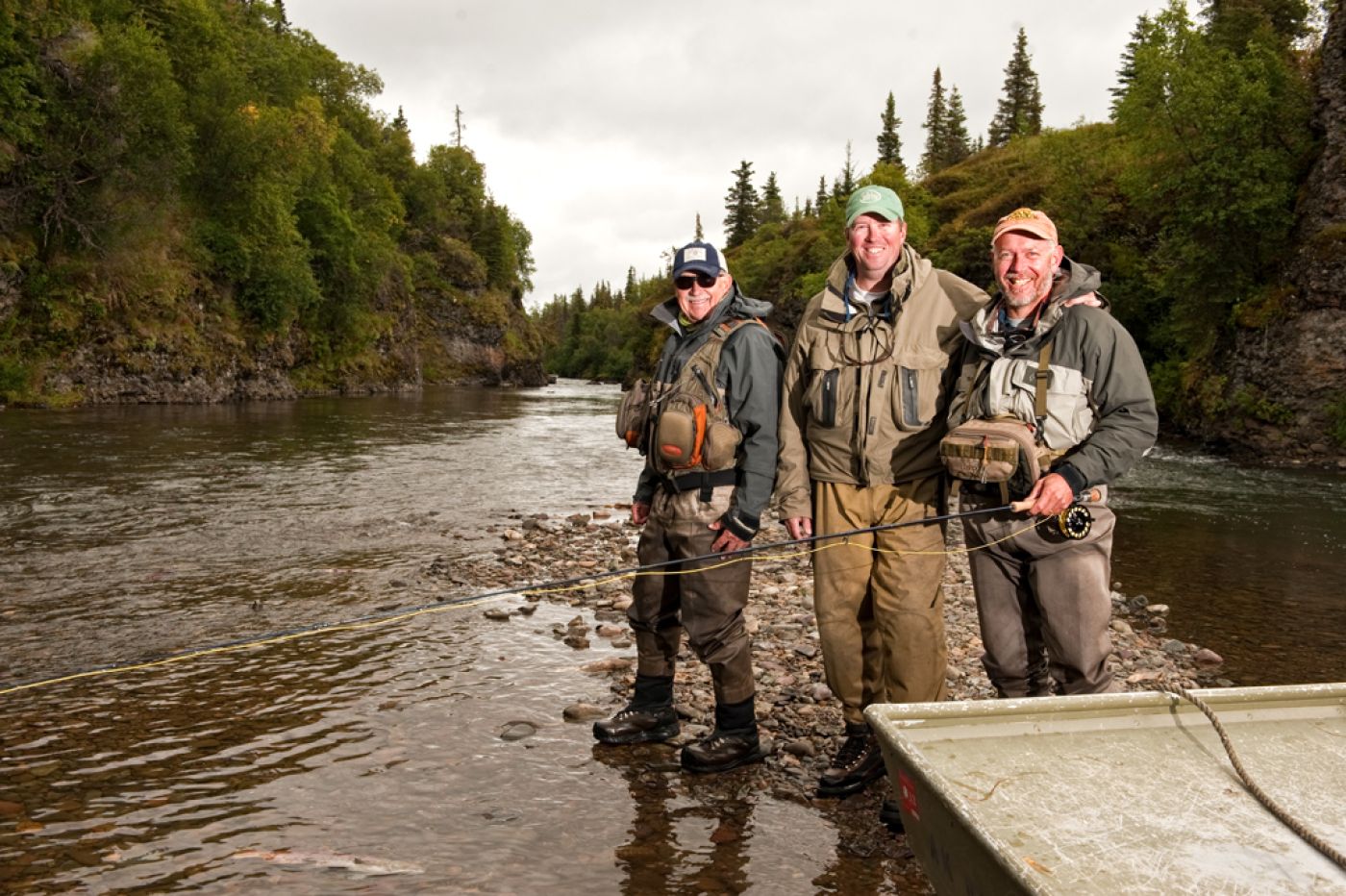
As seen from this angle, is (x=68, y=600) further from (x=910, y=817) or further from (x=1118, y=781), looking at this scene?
Answer: (x=1118, y=781)

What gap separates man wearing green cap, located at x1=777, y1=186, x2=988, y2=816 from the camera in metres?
4.62

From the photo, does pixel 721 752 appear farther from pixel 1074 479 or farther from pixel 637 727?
pixel 1074 479

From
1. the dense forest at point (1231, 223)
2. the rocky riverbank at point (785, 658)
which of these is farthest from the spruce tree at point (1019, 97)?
the rocky riverbank at point (785, 658)

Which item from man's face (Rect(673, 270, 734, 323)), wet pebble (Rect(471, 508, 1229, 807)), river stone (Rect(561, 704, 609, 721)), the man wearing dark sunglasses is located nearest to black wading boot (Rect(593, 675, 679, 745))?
wet pebble (Rect(471, 508, 1229, 807))

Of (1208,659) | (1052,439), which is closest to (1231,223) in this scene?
(1208,659)

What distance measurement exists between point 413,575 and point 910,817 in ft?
25.3

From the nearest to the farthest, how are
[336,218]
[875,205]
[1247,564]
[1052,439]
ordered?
[1052,439]
[875,205]
[1247,564]
[336,218]

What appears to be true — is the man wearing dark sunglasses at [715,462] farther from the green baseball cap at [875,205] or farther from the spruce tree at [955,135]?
the spruce tree at [955,135]

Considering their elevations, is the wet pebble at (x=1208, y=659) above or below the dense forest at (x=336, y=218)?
below

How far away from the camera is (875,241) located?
4.61 meters

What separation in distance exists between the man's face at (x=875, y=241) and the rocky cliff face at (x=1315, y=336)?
79.4 ft

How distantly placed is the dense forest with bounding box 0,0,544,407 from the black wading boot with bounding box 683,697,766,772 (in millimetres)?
34447

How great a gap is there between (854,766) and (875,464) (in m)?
1.65

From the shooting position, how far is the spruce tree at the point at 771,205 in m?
111
